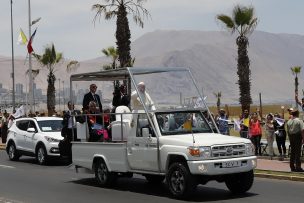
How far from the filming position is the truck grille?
447 inches

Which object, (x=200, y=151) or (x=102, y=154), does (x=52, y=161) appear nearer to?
(x=102, y=154)

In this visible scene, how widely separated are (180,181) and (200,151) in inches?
31.0

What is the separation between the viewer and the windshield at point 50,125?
21.7 m

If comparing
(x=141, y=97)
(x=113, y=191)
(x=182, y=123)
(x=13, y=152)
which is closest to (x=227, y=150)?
(x=182, y=123)

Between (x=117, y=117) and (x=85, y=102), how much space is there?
1.98 m

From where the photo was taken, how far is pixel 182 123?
12555 millimetres

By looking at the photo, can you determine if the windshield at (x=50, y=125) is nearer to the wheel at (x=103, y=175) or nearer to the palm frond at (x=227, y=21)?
the wheel at (x=103, y=175)

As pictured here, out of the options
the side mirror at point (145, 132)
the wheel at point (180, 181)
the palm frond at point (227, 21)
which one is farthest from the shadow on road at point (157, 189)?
the palm frond at point (227, 21)

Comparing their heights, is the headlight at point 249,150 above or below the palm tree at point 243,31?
below

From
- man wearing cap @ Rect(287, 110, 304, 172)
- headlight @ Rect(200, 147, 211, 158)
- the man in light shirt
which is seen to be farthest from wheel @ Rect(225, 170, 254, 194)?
man wearing cap @ Rect(287, 110, 304, 172)

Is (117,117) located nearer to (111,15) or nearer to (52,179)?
(52,179)

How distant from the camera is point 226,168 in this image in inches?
446

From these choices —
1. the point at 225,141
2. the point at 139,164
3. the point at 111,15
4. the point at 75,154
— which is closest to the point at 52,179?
the point at 75,154

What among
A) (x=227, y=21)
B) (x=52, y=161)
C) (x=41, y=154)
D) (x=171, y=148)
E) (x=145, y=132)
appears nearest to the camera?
(x=171, y=148)
